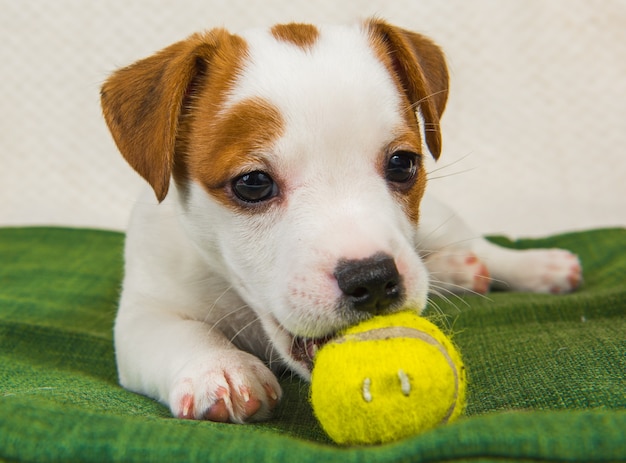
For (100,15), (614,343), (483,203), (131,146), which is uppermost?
(131,146)

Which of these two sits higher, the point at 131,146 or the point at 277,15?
the point at 131,146

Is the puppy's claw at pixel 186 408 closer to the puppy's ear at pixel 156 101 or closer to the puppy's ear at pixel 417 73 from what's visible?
the puppy's ear at pixel 156 101

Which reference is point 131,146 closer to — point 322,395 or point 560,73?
point 322,395

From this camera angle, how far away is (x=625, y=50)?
199 inches

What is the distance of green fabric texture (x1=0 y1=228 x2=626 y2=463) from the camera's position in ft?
5.02

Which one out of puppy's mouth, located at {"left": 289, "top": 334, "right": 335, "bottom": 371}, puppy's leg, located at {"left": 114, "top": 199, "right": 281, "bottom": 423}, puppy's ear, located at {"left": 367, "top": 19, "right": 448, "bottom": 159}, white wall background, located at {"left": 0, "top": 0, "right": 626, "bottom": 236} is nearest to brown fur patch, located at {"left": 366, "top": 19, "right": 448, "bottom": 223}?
puppy's ear, located at {"left": 367, "top": 19, "right": 448, "bottom": 159}

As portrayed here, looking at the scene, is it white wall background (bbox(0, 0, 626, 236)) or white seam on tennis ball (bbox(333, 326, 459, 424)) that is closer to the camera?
white seam on tennis ball (bbox(333, 326, 459, 424))

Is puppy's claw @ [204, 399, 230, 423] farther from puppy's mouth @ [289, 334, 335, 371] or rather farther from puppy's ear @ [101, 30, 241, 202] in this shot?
puppy's ear @ [101, 30, 241, 202]

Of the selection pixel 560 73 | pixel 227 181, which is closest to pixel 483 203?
pixel 560 73

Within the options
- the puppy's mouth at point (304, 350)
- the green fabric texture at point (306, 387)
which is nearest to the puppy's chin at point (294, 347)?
the puppy's mouth at point (304, 350)

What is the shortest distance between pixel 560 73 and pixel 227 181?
11.3 feet

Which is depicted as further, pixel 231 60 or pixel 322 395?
pixel 231 60

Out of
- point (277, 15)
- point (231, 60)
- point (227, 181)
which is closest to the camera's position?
point (227, 181)

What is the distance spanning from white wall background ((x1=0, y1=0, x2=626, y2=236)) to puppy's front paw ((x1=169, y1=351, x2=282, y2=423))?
3.03 meters
